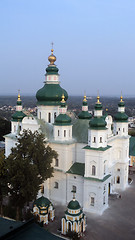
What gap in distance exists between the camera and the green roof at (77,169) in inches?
790

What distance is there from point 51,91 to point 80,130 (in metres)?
4.43

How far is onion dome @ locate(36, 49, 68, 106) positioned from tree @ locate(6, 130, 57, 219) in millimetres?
5833

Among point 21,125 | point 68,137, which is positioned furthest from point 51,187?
point 21,125

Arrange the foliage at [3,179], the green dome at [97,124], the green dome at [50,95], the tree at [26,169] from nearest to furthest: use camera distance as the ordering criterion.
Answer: the tree at [26,169]
the foliage at [3,179]
the green dome at [97,124]
the green dome at [50,95]

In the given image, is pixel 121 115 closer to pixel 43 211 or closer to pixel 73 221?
pixel 73 221

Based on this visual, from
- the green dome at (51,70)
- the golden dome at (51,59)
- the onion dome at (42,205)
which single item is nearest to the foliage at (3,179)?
the onion dome at (42,205)

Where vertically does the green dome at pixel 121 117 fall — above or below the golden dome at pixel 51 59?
below

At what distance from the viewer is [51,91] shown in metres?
22.5

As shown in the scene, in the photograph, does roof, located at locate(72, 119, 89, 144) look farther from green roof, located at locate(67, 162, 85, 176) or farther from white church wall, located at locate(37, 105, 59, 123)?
white church wall, located at locate(37, 105, 59, 123)

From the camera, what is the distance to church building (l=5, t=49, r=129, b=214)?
1878 centimetres

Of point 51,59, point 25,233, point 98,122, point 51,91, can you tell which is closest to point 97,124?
point 98,122

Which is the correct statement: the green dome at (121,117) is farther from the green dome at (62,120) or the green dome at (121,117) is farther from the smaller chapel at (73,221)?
the smaller chapel at (73,221)

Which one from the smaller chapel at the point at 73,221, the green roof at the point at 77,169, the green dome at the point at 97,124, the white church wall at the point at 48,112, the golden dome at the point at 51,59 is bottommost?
the smaller chapel at the point at 73,221

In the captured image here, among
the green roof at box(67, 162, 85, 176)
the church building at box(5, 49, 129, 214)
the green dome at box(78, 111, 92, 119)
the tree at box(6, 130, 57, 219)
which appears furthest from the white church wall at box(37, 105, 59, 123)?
the tree at box(6, 130, 57, 219)
